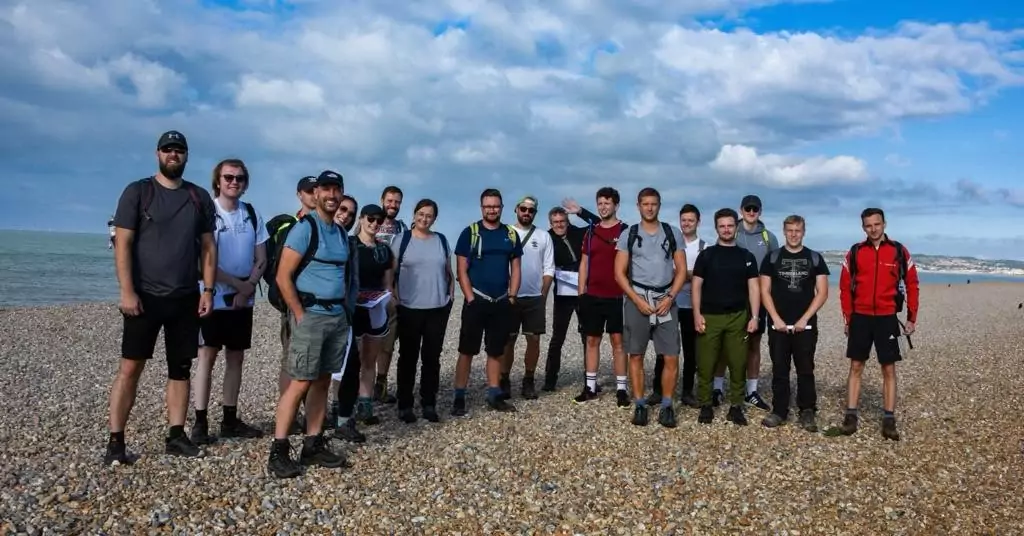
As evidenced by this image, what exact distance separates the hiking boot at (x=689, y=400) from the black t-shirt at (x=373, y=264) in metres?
3.92

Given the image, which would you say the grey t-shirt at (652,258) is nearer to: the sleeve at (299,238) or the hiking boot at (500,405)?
the hiking boot at (500,405)

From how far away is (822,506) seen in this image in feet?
16.8

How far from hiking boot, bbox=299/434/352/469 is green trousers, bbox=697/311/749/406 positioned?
3.93m

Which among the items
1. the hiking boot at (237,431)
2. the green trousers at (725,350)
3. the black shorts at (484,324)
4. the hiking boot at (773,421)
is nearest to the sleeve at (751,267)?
the green trousers at (725,350)

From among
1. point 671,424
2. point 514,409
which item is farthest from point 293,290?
point 671,424

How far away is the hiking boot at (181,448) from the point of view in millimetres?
5531

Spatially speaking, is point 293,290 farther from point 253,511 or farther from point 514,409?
point 514,409

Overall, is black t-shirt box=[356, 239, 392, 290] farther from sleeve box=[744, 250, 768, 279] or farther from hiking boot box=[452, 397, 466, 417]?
sleeve box=[744, 250, 768, 279]

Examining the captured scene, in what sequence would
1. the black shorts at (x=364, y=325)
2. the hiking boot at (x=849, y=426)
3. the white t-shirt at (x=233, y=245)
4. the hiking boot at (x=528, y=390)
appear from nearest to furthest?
the white t-shirt at (x=233, y=245)
the black shorts at (x=364, y=325)
the hiking boot at (x=849, y=426)
the hiking boot at (x=528, y=390)

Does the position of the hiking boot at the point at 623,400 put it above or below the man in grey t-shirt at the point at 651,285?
below

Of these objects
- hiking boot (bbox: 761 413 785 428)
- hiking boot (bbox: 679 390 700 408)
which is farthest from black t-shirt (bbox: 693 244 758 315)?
hiking boot (bbox: 679 390 700 408)

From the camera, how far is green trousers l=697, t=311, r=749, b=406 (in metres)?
7.24

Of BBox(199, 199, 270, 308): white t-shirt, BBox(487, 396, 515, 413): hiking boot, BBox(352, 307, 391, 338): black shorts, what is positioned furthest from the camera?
BBox(487, 396, 515, 413): hiking boot

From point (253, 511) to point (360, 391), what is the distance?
250cm
